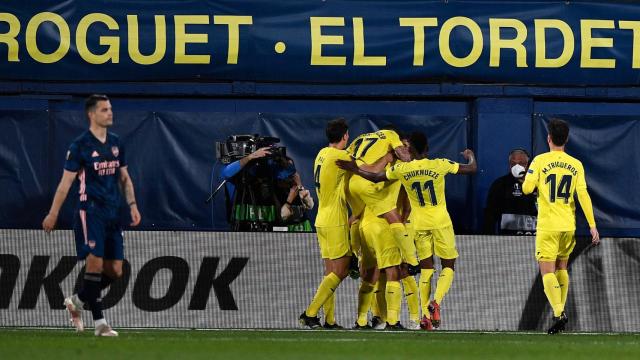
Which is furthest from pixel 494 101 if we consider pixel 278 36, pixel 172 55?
pixel 172 55

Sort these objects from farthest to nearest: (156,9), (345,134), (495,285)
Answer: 1. (156,9)
2. (495,285)
3. (345,134)

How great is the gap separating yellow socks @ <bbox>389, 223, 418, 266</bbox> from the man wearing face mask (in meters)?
3.52

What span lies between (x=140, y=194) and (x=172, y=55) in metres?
1.93

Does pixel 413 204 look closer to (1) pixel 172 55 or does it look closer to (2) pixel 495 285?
(2) pixel 495 285

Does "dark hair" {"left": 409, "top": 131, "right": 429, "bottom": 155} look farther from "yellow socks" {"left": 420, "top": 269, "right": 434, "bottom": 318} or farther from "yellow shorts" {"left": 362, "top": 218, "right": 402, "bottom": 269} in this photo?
"yellow socks" {"left": 420, "top": 269, "right": 434, "bottom": 318}

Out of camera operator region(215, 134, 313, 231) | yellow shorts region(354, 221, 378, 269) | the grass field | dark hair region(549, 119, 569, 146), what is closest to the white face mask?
camera operator region(215, 134, 313, 231)

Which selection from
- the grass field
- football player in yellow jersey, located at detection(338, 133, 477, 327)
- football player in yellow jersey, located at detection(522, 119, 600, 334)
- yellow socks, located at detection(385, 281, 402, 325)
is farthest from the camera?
football player in yellow jersey, located at detection(338, 133, 477, 327)

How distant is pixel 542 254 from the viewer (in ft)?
46.3

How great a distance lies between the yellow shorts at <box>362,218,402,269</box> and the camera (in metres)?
15.0

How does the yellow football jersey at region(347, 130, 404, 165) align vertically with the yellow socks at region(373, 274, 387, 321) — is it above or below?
above

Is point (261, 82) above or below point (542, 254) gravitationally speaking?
above

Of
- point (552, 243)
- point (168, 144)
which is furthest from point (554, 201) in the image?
point (168, 144)

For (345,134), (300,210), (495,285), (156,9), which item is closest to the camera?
(345,134)

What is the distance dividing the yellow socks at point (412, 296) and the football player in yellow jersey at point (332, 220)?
0.77 m
